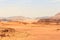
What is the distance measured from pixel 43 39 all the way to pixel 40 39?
0.93 ft

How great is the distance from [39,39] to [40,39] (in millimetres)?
108

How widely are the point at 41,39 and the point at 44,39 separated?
28 cm

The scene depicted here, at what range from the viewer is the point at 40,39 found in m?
16.1

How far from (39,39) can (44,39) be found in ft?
1.51

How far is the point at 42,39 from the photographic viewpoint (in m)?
16.1

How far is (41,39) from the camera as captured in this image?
16125 mm

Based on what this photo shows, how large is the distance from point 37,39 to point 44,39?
645mm

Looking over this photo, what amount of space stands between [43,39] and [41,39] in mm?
186

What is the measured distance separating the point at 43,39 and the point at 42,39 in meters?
0.09

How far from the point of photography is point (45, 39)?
16078 mm

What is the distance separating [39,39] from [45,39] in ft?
1.81

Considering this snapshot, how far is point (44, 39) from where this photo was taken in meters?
16.1

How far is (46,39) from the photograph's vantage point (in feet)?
52.5

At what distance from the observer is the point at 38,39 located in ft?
52.9
